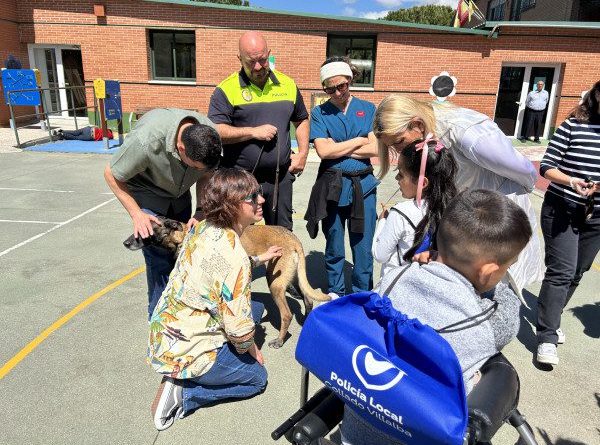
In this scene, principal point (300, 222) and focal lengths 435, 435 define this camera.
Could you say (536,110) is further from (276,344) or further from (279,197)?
(276,344)

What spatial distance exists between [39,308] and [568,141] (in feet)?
15.2

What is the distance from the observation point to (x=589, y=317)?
4055mm

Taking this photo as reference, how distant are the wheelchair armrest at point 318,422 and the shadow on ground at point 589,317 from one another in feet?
10.5

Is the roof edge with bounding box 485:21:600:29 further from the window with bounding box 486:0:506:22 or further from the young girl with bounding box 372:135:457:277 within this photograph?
the window with bounding box 486:0:506:22

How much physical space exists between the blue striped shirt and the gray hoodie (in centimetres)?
1637

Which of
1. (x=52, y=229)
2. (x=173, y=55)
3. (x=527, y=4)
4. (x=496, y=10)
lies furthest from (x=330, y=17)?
(x=496, y=10)

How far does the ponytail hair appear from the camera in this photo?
2137 millimetres

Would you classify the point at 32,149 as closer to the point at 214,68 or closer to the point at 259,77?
the point at 214,68

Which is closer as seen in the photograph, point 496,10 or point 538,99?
point 538,99


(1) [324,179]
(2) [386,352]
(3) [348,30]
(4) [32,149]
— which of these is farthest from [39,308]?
(3) [348,30]

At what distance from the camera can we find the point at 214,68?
51.3ft

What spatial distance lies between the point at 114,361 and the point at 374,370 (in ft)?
8.65

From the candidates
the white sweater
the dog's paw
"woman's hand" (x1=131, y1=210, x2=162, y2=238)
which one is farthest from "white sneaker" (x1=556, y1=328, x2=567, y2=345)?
"woman's hand" (x1=131, y1=210, x2=162, y2=238)

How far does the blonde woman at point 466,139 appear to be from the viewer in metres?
2.29
